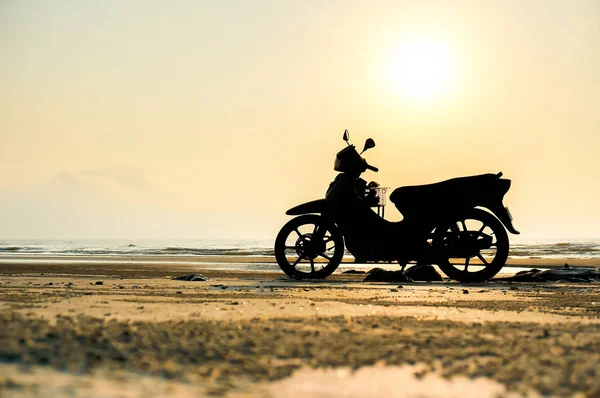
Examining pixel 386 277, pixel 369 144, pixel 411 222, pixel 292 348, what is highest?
pixel 369 144

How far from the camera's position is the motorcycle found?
987 centimetres

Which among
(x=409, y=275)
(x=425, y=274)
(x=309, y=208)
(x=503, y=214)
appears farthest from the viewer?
(x=409, y=275)

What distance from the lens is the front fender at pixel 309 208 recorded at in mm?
10414

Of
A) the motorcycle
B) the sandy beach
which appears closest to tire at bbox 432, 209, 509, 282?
the motorcycle

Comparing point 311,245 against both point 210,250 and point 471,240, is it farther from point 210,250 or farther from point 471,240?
point 210,250

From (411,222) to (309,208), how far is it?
1.52 meters

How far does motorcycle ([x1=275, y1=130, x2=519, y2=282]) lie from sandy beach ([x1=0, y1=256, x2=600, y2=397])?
3808 millimetres

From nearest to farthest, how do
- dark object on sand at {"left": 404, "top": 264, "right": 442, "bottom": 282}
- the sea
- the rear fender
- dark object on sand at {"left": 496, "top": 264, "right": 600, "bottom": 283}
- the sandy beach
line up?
1. the sandy beach
2. the rear fender
3. dark object on sand at {"left": 496, "top": 264, "right": 600, "bottom": 283}
4. dark object on sand at {"left": 404, "top": 264, "right": 442, "bottom": 282}
5. the sea

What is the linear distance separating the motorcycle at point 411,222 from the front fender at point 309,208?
0.03 meters

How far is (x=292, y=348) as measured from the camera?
11.6 ft

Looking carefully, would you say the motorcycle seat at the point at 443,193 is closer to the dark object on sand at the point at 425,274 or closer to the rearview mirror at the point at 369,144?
the rearview mirror at the point at 369,144

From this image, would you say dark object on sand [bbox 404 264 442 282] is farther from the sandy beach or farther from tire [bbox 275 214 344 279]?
the sandy beach

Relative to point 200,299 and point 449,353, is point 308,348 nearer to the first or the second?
point 449,353

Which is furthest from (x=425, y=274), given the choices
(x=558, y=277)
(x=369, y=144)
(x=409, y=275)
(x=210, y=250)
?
(x=210, y=250)
